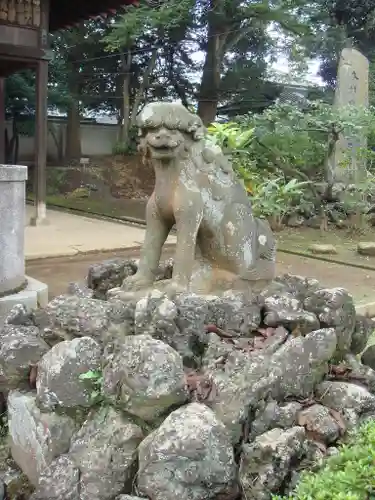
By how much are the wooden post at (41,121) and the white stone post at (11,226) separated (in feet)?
Answer: 16.1

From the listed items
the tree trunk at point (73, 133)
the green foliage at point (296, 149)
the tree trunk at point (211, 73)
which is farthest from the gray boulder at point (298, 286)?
the tree trunk at point (73, 133)

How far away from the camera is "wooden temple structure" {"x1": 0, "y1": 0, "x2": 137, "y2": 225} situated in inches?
333

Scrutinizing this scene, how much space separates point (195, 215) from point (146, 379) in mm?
1040

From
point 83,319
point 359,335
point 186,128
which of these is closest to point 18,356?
point 83,319

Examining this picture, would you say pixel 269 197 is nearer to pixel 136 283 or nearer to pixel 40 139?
pixel 40 139

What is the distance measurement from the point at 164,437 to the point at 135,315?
672 mm

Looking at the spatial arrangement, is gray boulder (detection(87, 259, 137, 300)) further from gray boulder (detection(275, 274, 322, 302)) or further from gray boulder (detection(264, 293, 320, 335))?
gray boulder (detection(264, 293, 320, 335))

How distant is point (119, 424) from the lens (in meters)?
2.25

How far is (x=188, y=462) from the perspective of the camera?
199 centimetres

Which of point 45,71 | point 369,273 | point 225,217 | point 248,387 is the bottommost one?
point 369,273

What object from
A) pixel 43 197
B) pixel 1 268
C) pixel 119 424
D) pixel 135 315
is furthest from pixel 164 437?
pixel 43 197

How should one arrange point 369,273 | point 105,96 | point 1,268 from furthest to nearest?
1. point 105,96
2. point 369,273
3. point 1,268

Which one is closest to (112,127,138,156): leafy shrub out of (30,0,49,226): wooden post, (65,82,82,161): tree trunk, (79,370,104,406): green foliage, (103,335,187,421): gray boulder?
(65,82,82,161): tree trunk

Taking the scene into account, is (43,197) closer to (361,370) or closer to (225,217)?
(225,217)
